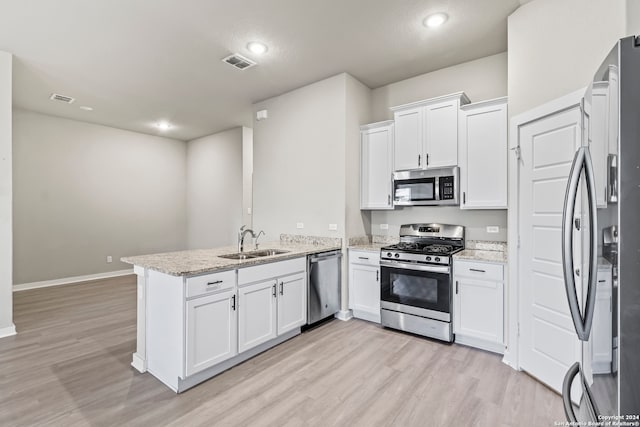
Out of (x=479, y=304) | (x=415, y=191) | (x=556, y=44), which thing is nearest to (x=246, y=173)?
(x=415, y=191)

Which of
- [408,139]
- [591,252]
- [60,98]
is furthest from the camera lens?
[60,98]

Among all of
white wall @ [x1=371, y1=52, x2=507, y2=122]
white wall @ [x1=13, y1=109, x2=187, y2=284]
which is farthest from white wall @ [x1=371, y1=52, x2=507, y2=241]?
white wall @ [x1=13, y1=109, x2=187, y2=284]

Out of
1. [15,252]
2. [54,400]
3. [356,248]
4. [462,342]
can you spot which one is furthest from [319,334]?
[15,252]

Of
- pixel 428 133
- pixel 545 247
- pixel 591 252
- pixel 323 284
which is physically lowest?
pixel 323 284

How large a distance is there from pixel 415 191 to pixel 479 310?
1428 mm

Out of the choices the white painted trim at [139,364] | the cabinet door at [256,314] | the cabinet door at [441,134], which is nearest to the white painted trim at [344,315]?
the cabinet door at [256,314]

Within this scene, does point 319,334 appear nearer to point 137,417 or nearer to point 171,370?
point 171,370

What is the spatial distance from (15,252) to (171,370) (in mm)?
4915

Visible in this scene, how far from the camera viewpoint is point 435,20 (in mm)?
2838

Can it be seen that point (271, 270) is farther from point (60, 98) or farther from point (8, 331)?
point (60, 98)

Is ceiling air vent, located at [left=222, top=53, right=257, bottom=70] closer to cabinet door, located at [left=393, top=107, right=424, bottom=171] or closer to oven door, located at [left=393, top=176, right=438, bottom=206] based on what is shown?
cabinet door, located at [left=393, top=107, right=424, bottom=171]

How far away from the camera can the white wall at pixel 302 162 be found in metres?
3.92

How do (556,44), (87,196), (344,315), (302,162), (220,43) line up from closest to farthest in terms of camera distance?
(556,44) → (220,43) → (344,315) → (302,162) → (87,196)

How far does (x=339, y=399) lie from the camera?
2.22 metres
